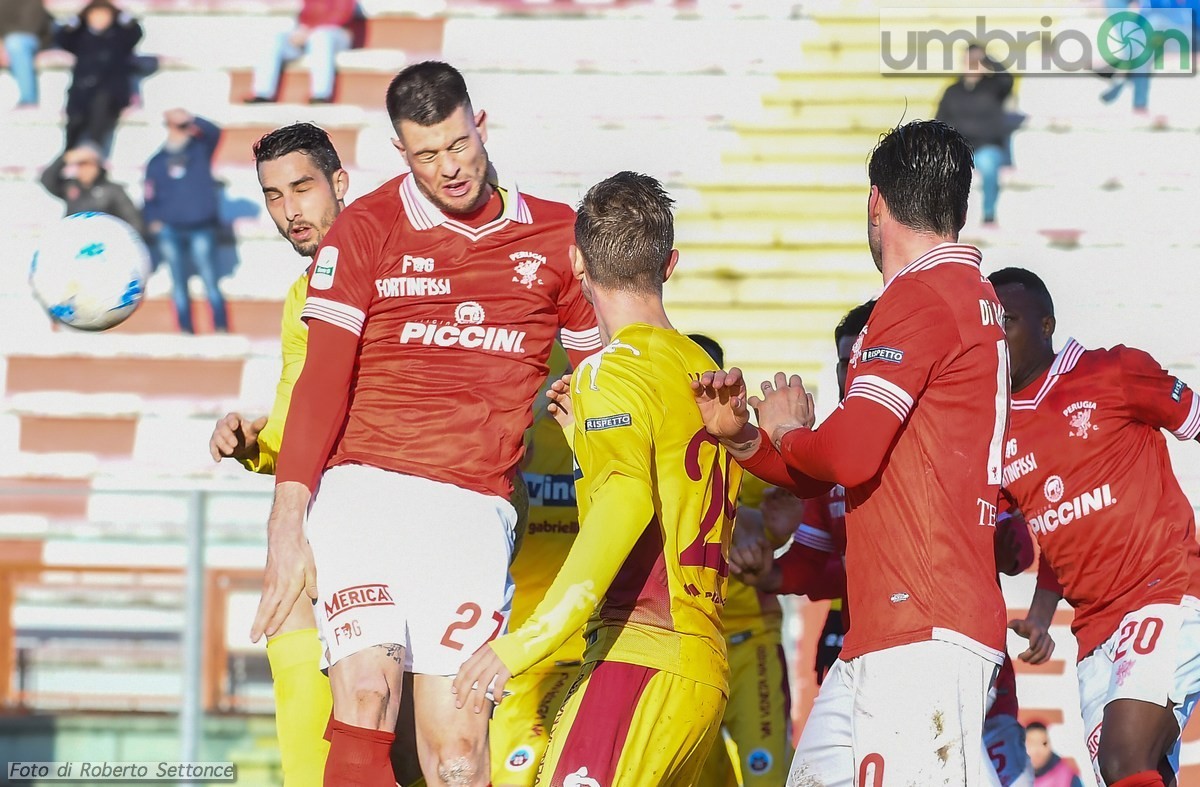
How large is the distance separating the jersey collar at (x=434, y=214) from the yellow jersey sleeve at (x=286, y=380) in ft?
1.93

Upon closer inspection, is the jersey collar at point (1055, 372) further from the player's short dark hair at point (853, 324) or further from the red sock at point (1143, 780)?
the red sock at point (1143, 780)

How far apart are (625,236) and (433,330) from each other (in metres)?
0.85

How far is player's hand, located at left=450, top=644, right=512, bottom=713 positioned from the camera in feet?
11.2

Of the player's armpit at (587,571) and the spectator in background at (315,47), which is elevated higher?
the spectator in background at (315,47)

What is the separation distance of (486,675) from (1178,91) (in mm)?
8971

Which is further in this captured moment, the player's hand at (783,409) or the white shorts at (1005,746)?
the white shorts at (1005,746)

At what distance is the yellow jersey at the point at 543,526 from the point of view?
5973 mm

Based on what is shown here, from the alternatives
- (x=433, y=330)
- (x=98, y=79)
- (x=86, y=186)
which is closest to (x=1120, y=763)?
(x=433, y=330)

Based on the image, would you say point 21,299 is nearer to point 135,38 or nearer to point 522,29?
point 135,38

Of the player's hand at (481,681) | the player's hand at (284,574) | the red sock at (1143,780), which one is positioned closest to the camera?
the player's hand at (481,681)

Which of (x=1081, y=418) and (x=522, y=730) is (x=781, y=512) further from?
(x=522, y=730)

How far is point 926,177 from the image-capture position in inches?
154

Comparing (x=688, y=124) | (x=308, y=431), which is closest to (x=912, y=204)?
(x=308, y=431)

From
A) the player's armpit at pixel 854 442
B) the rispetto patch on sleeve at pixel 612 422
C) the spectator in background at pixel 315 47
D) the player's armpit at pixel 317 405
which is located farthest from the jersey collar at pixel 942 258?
the spectator in background at pixel 315 47
